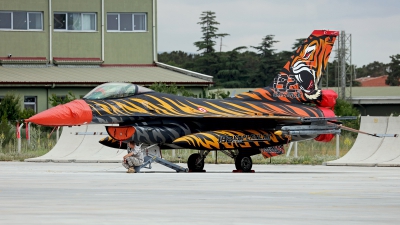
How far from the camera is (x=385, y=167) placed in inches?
1021

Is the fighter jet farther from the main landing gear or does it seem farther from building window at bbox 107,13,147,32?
building window at bbox 107,13,147,32

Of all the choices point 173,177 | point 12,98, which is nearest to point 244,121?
point 173,177

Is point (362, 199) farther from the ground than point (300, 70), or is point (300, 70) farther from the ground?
point (300, 70)

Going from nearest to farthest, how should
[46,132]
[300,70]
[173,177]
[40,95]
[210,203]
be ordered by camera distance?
[210,203]
[173,177]
[300,70]
[46,132]
[40,95]

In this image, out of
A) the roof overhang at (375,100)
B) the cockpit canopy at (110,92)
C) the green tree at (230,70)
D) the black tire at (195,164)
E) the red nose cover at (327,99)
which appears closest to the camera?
the cockpit canopy at (110,92)

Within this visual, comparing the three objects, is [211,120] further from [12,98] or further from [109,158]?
[12,98]

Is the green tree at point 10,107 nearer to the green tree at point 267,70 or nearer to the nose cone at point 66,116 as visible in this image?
the nose cone at point 66,116

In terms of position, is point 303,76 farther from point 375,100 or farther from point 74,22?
point 375,100

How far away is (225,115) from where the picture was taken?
22.8 metres

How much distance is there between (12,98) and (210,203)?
106ft

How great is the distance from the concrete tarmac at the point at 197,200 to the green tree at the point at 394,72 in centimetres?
8669

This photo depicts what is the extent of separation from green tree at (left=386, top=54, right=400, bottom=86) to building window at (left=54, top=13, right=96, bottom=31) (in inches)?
2273

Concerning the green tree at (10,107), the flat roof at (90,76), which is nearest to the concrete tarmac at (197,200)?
the green tree at (10,107)

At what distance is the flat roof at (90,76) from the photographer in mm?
47062
